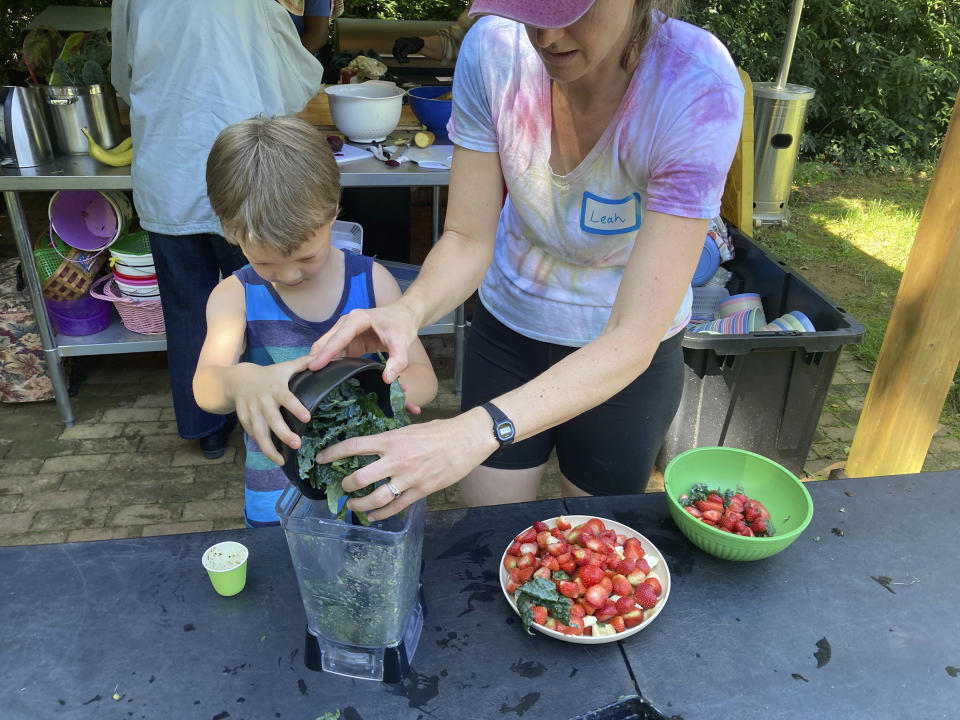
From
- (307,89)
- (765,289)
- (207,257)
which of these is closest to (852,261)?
(765,289)

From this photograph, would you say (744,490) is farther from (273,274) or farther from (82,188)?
(82,188)

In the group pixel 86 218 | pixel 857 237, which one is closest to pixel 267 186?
pixel 86 218

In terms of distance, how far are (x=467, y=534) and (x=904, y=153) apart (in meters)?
7.87

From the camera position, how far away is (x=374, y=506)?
3.76 feet

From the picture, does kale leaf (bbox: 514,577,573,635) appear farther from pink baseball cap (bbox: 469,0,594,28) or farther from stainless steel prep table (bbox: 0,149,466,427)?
stainless steel prep table (bbox: 0,149,466,427)

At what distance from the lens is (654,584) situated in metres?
1.44

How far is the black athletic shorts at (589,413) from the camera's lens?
1.83m

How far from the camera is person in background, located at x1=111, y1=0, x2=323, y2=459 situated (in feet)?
8.55

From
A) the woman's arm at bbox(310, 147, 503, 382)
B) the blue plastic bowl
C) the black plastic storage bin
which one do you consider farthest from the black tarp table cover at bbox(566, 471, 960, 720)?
the blue plastic bowl

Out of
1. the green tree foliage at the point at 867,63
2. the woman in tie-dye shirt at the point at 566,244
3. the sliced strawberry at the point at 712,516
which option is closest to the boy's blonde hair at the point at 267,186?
the woman in tie-dye shirt at the point at 566,244

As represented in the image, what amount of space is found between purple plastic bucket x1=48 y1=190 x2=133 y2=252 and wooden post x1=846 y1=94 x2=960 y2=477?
3223mm

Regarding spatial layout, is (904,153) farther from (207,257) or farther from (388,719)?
(388,719)

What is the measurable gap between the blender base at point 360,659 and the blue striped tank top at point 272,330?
61 centimetres

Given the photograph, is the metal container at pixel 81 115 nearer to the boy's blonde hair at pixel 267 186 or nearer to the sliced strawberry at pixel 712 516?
the boy's blonde hair at pixel 267 186
